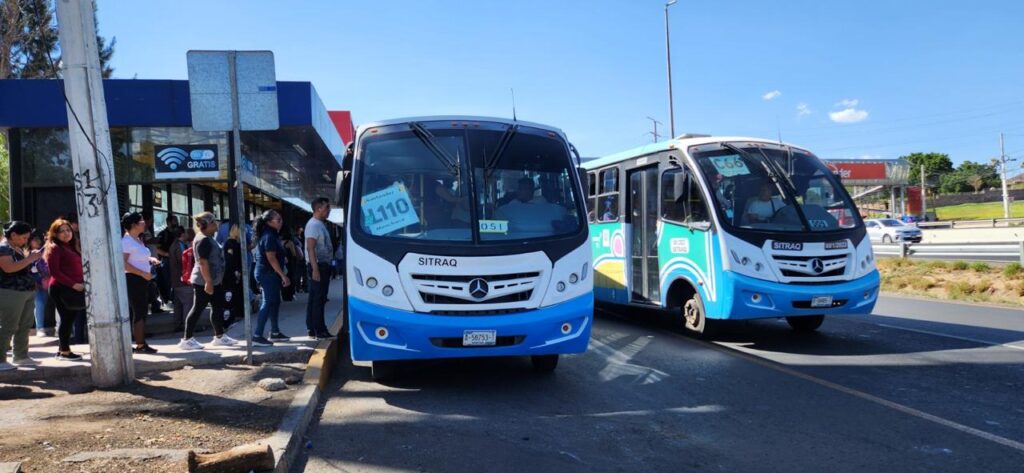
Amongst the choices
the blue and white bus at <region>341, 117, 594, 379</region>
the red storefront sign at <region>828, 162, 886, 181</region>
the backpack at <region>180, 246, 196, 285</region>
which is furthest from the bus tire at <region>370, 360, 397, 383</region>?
the red storefront sign at <region>828, 162, 886, 181</region>

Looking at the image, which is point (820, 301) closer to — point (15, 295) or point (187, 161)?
point (15, 295)

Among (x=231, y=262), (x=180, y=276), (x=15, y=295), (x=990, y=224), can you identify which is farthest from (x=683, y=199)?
(x=990, y=224)

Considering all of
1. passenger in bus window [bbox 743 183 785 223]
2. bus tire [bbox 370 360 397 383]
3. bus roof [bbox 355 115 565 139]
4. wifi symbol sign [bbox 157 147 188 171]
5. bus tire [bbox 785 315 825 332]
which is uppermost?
wifi symbol sign [bbox 157 147 188 171]

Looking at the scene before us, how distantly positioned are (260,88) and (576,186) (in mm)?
3419

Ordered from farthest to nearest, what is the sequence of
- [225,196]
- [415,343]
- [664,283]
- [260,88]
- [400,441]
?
1. [225,196]
2. [664,283]
3. [260,88]
4. [415,343]
5. [400,441]

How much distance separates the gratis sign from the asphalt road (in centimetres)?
655

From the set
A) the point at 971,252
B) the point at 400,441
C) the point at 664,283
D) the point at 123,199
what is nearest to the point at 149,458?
the point at 400,441

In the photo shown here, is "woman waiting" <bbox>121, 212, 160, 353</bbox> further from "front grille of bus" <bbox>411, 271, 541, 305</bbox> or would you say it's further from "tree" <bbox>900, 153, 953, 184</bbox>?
"tree" <bbox>900, 153, 953, 184</bbox>

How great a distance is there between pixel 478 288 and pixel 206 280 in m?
3.59

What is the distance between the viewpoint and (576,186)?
708cm

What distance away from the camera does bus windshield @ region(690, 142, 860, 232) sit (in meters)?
8.44

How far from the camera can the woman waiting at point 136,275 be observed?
7.48 m

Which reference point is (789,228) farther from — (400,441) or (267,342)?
(267,342)

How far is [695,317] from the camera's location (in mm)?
9234
